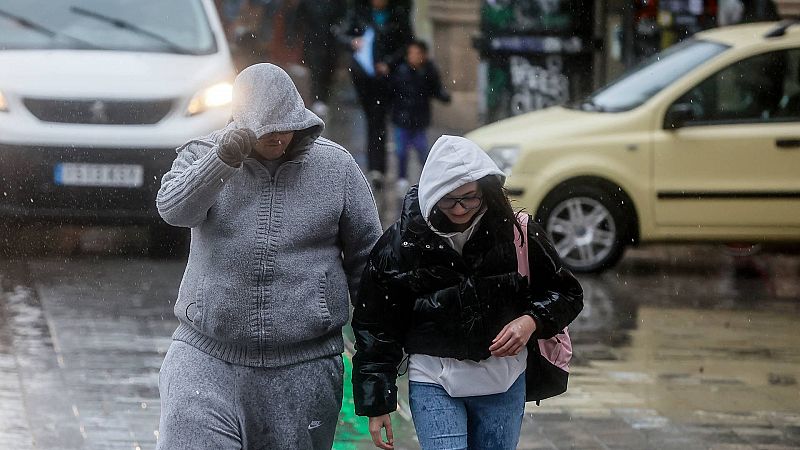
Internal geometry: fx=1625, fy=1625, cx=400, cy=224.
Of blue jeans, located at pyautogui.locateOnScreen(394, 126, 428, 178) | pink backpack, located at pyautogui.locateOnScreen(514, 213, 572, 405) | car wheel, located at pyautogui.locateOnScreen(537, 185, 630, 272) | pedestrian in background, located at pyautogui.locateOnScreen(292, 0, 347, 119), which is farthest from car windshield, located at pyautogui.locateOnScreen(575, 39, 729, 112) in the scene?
pedestrian in background, located at pyautogui.locateOnScreen(292, 0, 347, 119)

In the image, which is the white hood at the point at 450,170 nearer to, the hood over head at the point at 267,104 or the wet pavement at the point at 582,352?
the hood over head at the point at 267,104

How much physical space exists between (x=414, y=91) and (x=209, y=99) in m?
3.93

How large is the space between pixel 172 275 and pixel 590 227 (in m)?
2.96

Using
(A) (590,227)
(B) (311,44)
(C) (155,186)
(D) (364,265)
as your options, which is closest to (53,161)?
(C) (155,186)

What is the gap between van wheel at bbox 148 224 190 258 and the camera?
1103 cm

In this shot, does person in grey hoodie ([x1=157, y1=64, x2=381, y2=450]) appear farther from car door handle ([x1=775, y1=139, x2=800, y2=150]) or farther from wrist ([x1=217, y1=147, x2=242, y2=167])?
car door handle ([x1=775, y1=139, x2=800, y2=150])

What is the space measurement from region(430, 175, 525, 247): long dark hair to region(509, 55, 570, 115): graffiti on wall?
13.1 m

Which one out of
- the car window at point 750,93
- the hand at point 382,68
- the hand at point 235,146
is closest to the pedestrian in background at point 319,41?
the hand at point 382,68

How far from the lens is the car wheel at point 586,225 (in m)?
11.2

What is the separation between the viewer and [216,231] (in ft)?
14.4

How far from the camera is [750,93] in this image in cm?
1134

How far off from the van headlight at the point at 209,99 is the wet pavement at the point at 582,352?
39.8 inches

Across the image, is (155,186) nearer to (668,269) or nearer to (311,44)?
(668,269)

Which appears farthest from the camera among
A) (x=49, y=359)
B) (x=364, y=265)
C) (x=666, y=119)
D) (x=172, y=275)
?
(x=666, y=119)
